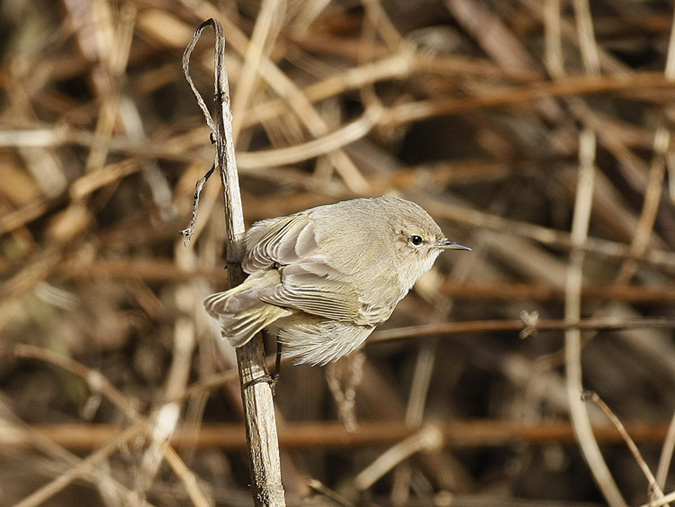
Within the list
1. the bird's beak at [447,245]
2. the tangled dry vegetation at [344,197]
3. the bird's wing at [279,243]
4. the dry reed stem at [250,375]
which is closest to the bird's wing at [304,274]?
the bird's wing at [279,243]

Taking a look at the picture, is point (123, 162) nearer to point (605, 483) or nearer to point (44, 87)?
point (44, 87)

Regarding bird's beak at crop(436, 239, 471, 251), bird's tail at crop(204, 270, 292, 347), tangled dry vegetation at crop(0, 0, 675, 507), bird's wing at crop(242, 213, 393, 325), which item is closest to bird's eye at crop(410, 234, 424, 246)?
bird's beak at crop(436, 239, 471, 251)

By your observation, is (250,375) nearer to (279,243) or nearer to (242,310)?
(242,310)

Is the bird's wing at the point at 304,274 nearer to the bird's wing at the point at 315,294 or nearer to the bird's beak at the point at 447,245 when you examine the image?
the bird's wing at the point at 315,294

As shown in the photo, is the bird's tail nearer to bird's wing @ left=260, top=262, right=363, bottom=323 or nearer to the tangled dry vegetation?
bird's wing @ left=260, top=262, right=363, bottom=323

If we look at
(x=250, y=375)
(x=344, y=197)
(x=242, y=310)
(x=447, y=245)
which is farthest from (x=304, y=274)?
(x=344, y=197)

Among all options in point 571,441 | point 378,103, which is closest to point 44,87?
point 378,103
